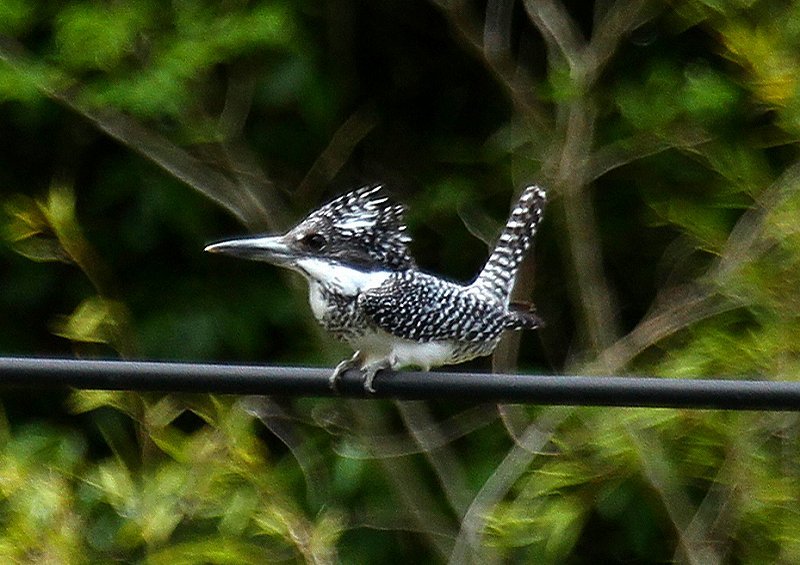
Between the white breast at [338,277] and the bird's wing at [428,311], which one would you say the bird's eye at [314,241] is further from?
the bird's wing at [428,311]

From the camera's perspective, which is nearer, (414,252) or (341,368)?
(341,368)

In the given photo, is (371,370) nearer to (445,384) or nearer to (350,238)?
(350,238)

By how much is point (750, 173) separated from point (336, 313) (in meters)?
1.27

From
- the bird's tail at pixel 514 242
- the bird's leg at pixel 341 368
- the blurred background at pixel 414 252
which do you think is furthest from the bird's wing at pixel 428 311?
the blurred background at pixel 414 252

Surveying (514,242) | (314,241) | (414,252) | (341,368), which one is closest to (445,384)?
(341,368)

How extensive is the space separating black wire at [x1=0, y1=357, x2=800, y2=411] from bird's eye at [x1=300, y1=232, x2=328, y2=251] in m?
0.89

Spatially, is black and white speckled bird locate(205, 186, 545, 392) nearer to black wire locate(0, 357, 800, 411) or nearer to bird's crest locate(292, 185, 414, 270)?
bird's crest locate(292, 185, 414, 270)

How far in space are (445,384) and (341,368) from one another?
61 centimetres

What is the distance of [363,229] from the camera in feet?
10.5

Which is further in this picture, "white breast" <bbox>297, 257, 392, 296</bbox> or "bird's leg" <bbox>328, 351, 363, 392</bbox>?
"white breast" <bbox>297, 257, 392, 296</bbox>

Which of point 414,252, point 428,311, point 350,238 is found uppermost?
point 350,238

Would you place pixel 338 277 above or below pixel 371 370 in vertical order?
above

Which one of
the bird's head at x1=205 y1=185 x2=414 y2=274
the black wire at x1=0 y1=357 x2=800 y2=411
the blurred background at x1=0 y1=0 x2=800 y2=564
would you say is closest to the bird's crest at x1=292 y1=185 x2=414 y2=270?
the bird's head at x1=205 y1=185 x2=414 y2=274

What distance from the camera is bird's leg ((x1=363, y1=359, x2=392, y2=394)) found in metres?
2.62
